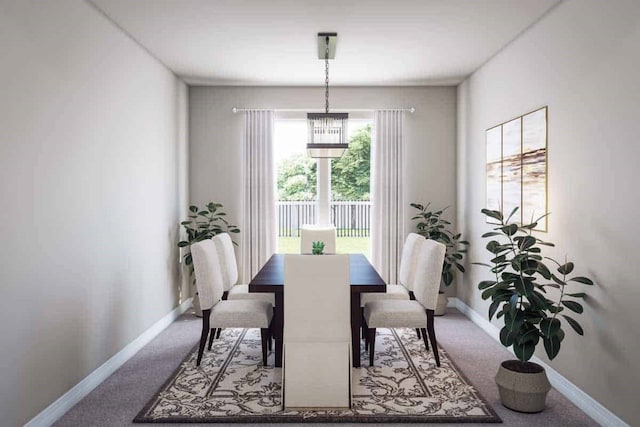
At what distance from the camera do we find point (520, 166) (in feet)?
14.0

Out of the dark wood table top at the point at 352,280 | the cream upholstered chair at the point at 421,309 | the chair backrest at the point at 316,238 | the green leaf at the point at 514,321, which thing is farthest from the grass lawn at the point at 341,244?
the green leaf at the point at 514,321

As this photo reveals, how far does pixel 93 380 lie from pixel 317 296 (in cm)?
181

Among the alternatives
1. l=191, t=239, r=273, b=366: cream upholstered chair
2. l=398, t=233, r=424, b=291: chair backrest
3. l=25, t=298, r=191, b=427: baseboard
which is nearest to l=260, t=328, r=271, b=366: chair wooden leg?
l=191, t=239, r=273, b=366: cream upholstered chair

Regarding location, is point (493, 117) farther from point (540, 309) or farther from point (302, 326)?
point (302, 326)

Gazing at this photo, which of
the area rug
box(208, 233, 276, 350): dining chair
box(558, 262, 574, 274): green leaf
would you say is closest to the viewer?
the area rug

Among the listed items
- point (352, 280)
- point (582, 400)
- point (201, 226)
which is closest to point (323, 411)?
point (352, 280)

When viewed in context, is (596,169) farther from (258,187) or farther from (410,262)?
(258,187)

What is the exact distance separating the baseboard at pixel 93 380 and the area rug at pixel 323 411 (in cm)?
→ 51

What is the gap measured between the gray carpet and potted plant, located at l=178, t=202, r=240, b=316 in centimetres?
68

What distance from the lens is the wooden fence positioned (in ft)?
21.2

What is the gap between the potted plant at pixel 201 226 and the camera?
18.9ft

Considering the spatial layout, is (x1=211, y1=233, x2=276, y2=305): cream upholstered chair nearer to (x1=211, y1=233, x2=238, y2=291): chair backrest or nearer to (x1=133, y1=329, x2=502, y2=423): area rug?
(x1=211, y1=233, x2=238, y2=291): chair backrest

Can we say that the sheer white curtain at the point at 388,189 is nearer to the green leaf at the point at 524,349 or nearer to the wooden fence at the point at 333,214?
the wooden fence at the point at 333,214

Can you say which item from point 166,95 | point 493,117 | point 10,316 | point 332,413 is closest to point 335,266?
point 332,413
